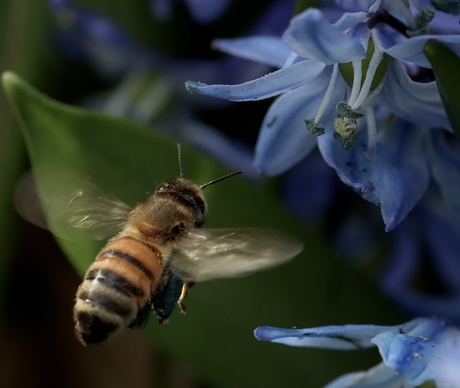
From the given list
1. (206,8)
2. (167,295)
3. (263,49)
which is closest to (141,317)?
(167,295)

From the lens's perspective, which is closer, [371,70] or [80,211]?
[371,70]

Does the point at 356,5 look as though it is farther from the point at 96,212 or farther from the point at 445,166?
the point at 96,212

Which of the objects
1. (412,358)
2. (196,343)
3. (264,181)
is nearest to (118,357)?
(264,181)

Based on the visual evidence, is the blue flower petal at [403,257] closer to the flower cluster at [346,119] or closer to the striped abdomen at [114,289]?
the flower cluster at [346,119]

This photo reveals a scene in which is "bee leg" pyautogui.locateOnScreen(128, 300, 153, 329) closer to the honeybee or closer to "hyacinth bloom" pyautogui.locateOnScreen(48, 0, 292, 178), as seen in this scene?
the honeybee

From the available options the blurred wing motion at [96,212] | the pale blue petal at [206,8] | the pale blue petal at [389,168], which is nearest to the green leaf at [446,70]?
the pale blue petal at [389,168]

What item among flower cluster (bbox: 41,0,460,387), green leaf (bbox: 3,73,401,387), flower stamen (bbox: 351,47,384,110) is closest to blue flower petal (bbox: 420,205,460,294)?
flower cluster (bbox: 41,0,460,387)
